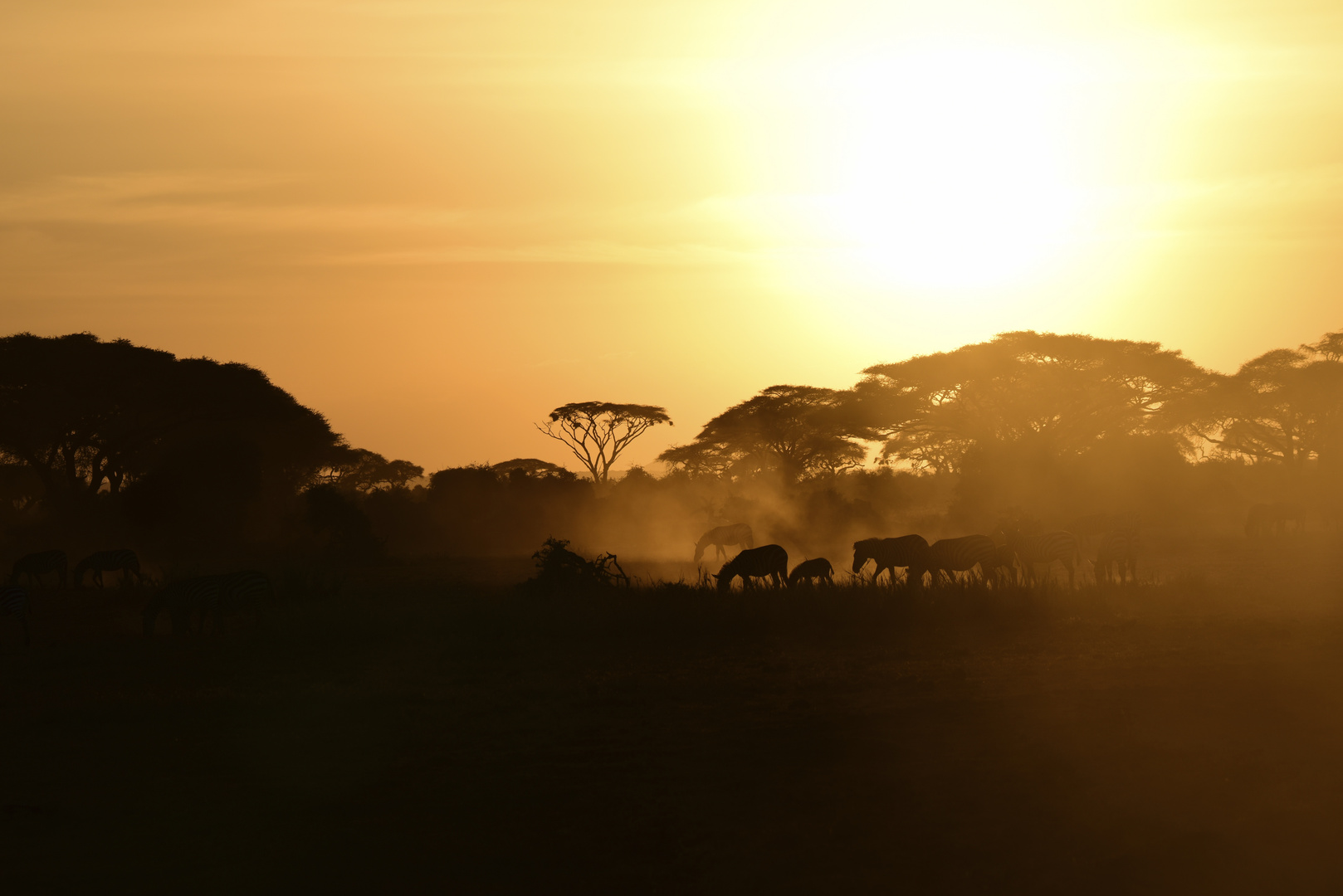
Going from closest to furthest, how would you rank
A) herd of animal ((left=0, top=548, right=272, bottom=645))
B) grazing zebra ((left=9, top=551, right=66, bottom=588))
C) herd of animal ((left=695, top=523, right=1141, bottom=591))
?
herd of animal ((left=0, top=548, right=272, bottom=645)), herd of animal ((left=695, top=523, right=1141, bottom=591)), grazing zebra ((left=9, top=551, right=66, bottom=588))

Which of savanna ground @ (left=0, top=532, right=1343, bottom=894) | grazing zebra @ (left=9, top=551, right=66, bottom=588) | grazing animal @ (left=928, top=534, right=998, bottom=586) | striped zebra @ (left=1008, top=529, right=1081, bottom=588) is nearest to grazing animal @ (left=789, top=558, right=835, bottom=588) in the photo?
grazing animal @ (left=928, top=534, right=998, bottom=586)

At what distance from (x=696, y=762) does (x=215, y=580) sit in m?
9.94

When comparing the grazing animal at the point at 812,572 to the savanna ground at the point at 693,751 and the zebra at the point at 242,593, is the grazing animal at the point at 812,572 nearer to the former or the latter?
the savanna ground at the point at 693,751

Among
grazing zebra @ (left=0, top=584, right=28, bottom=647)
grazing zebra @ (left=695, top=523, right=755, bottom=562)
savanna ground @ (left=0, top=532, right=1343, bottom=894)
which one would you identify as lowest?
savanna ground @ (left=0, top=532, right=1343, bottom=894)

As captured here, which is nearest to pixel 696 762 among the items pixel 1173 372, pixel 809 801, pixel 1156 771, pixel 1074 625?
pixel 809 801

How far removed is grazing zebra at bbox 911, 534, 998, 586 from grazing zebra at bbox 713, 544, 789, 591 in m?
2.47

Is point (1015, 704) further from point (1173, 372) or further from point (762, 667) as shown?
point (1173, 372)

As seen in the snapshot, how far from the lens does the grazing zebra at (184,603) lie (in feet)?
50.4

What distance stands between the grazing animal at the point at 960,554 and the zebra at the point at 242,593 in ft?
33.5

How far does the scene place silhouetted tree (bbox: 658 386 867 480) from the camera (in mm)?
48656

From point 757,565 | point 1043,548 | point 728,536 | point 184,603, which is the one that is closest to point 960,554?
point 1043,548

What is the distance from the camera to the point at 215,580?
615 inches

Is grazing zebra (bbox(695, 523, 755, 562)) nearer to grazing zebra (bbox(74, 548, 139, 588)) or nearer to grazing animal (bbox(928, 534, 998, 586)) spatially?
grazing animal (bbox(928, 534, 998, 586))

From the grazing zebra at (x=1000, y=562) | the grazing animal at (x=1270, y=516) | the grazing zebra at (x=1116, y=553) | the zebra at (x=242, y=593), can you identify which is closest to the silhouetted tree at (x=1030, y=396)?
the grazing animal at (x=1270, y=516)
